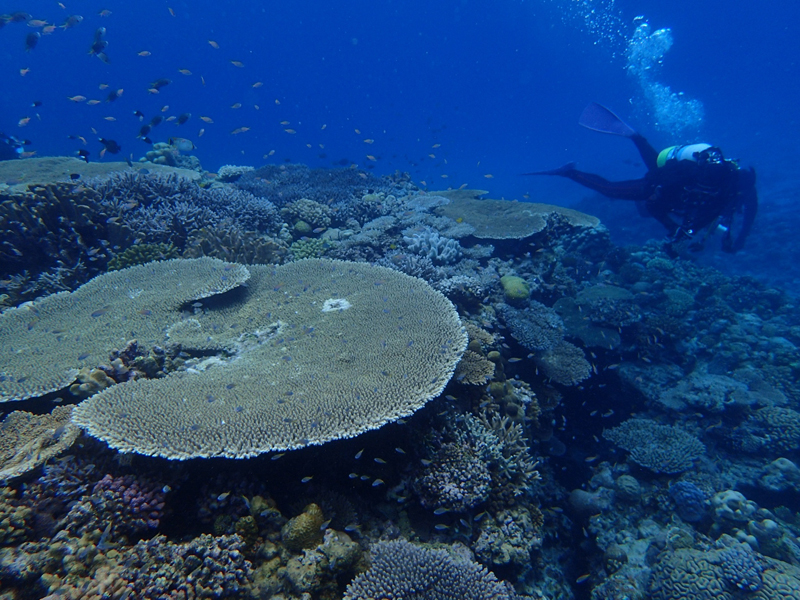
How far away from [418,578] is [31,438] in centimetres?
376

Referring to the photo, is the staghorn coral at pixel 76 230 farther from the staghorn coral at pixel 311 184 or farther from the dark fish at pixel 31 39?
the dark fish at pixel 31 39

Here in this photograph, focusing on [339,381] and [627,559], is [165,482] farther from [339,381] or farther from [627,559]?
[627,559]

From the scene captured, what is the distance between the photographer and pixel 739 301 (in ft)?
45.9

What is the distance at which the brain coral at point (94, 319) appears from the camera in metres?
3.93

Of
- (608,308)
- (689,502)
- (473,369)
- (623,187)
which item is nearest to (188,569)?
(473,369)

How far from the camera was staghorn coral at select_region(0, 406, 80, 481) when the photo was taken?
9.71 ft

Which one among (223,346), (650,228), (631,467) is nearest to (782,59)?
(650,228)

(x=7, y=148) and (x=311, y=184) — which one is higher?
(x=311, y=184)

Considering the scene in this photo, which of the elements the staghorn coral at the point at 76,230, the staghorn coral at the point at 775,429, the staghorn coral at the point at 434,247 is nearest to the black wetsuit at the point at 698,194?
the staghorn coral at the point at 775,429

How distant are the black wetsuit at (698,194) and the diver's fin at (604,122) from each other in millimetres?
2584

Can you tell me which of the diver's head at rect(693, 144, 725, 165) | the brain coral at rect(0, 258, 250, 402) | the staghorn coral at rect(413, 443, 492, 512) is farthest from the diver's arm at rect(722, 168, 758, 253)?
the brain coral at rect(0, 258, 250, 402)

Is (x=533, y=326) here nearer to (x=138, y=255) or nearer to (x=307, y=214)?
(x=307, y=214)

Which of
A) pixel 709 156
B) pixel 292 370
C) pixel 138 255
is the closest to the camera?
pixel 292 370

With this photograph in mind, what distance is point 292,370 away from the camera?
13.1 feet
